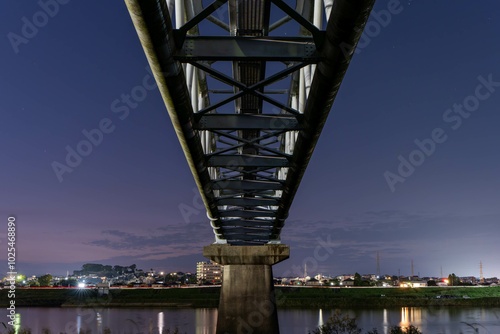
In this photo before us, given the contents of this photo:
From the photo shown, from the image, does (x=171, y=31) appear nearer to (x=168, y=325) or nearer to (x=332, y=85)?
(x=332, y=85)

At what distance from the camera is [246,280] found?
27641mm

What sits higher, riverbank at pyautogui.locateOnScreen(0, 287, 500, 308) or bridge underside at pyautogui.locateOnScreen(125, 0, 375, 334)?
bridge underside at pyautogui.locateOnScreen(125, 0, 375, 334)

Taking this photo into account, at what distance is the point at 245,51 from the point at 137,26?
209 centimetres

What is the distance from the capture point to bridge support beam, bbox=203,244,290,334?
26844mm

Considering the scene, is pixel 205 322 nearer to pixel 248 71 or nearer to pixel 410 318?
pixel 410 318

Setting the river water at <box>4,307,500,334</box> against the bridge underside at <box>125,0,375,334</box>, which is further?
the river water at <box>4,307,500,334</box>

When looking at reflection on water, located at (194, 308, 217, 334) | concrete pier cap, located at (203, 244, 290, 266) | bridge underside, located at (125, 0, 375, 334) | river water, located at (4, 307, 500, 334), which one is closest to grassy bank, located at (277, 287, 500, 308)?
river water, located at (4, 307, 500, 334)

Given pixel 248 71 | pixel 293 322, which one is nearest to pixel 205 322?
pixel 293 322

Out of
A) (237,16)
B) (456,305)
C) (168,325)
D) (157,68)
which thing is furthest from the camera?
(456,305)

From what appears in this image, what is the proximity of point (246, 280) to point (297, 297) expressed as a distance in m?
64.2

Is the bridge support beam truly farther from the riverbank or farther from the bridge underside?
the riverbank

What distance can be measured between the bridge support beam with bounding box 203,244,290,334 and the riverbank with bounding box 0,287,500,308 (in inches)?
2151

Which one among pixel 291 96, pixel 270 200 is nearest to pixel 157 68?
pixel 291 96

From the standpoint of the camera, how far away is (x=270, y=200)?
748 inches
